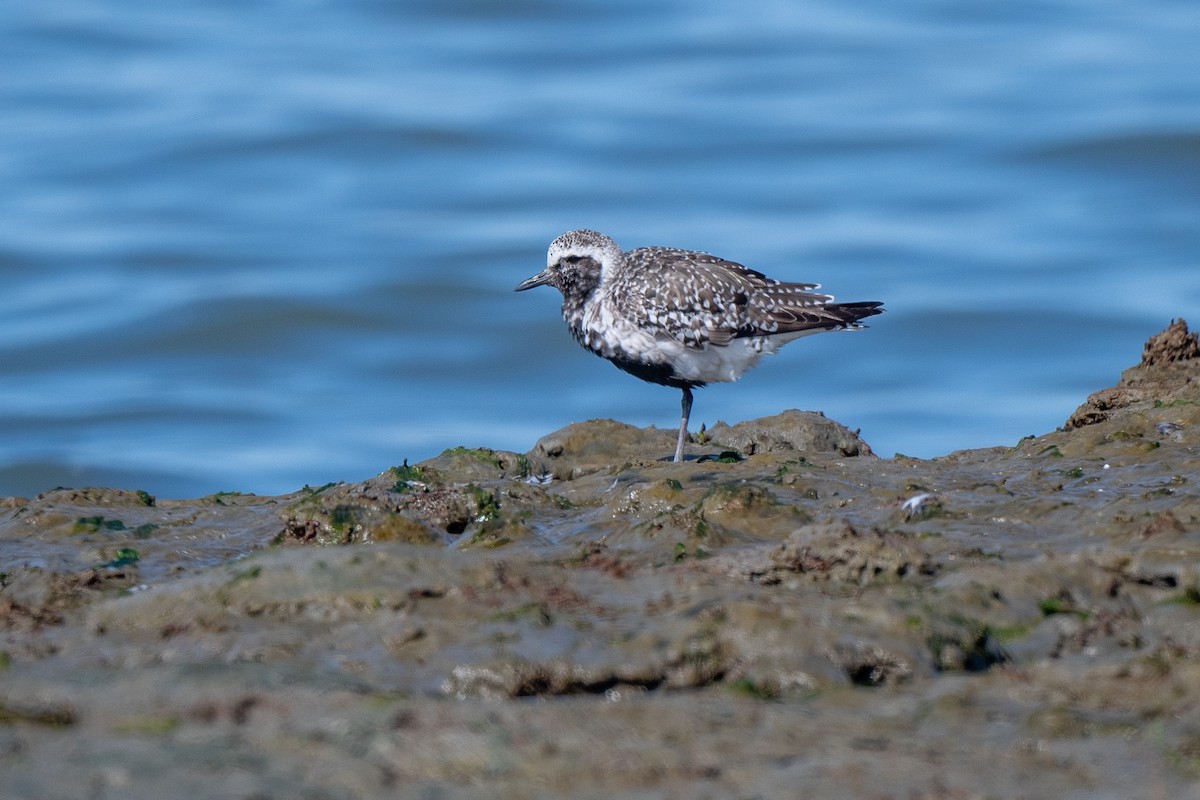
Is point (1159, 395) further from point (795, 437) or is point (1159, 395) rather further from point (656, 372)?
point (656, 372)

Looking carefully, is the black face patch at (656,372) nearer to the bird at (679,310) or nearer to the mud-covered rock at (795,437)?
the bird at (679,310)

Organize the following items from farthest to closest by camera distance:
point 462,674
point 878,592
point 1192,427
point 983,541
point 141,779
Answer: point 1192,427
point 983,541
point 878,592
point 462,674
point 141,779

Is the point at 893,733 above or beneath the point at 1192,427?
beneath

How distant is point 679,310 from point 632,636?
17.0 ft

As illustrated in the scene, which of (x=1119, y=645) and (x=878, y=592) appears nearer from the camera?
(x=1119, y=645)

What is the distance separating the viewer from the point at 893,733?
4129mm

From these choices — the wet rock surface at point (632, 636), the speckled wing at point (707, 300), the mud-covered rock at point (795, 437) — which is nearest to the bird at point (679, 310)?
the speckled wing at point (707, 300)

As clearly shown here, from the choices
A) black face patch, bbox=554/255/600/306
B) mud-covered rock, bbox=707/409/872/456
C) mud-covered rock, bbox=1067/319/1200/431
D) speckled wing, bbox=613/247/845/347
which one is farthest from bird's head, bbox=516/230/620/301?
mud-covered rock, bbox=1067/319/1200/431

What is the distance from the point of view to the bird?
9.90 m

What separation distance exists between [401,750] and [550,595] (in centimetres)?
144

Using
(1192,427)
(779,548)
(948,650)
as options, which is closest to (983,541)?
(779,548)

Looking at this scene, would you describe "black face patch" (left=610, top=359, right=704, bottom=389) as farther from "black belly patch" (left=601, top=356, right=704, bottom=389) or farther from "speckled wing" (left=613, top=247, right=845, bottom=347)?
"speckled wing" (left=613, top=247, right=845, bottom=347)

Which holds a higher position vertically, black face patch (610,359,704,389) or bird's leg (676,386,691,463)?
black face patch (610,359,704,389)

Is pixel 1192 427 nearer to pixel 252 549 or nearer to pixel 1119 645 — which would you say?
pixel 1119 645
